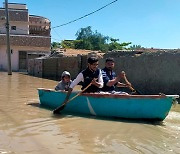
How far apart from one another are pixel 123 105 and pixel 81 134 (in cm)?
184

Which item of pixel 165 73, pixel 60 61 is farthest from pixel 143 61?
pixel 60 61

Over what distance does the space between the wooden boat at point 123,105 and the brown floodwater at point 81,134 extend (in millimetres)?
223

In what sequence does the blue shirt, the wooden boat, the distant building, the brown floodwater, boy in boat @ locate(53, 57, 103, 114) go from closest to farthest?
1. the brown floodwater
2. the wooden boat
3. boy in boat @ locate(53, 57, 103, 114)
4. the blue shirt
5. the distant building

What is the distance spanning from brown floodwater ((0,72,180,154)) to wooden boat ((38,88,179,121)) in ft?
0.73


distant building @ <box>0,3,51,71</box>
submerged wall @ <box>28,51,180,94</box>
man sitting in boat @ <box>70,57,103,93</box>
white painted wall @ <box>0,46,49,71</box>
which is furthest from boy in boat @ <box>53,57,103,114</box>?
white painted wall @ <box>0,46,49,71</box>

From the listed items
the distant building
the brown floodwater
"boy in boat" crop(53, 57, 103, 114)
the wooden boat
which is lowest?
the brown floodwater

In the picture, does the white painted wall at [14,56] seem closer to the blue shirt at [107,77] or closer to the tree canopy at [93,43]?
the tree canopy at [93,43]

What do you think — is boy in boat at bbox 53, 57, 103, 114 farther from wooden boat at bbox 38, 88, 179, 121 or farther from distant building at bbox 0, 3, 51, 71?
distant building at bbox 0, 3, 51, 71

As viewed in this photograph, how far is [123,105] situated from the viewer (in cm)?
837

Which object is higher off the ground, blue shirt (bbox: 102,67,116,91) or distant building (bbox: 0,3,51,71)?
distant building (bbox: 0,3,51,71)

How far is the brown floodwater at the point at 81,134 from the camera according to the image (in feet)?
18.8

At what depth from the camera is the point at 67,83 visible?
10.3 metres

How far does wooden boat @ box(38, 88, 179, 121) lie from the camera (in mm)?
7949

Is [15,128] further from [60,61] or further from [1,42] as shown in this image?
[1,42]
